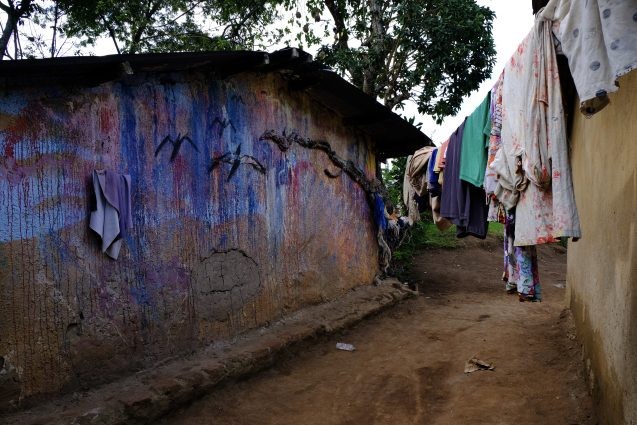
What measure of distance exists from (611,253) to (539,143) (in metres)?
0.93

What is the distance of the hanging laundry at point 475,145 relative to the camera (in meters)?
3.85

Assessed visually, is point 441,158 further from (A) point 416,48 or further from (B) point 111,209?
(A) point 416,48

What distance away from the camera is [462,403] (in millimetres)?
4559

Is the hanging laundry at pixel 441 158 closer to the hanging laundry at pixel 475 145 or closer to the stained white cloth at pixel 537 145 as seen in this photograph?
the hanging laundry at pixel 475 145

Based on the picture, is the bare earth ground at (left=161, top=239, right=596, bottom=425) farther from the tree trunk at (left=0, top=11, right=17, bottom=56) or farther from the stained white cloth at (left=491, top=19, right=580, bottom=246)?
the tree trunk at (left=0, top=11, right=17, bottom=56)

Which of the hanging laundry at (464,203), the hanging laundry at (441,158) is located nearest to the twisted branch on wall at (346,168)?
the hanging laundry at (441,158)

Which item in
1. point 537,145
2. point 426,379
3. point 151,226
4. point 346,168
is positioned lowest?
point 426,379

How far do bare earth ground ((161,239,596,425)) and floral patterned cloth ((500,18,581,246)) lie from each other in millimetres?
1674

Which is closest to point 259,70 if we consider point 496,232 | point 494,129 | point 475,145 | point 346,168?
point 346,168

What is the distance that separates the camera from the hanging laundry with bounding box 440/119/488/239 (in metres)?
4.13

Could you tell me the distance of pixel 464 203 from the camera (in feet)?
13.7

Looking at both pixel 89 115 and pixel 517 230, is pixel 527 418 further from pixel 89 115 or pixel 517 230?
pixel 89 115

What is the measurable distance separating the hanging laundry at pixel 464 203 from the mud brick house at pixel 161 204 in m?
2.35

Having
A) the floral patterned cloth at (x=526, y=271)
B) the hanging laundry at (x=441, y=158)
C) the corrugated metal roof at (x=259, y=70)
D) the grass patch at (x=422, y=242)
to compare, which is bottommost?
the grass patch at (x=422, y=242)
